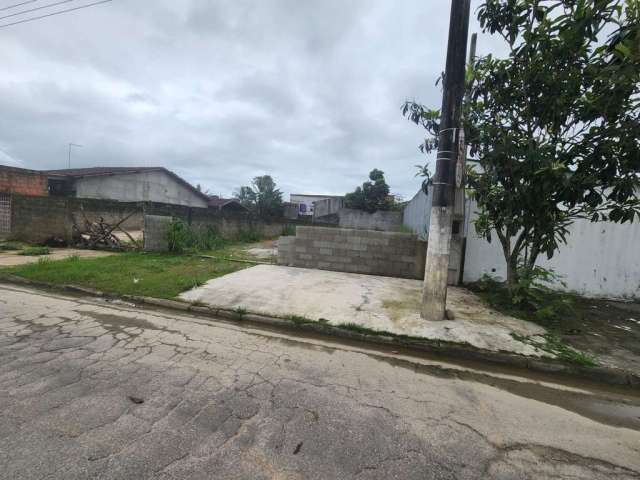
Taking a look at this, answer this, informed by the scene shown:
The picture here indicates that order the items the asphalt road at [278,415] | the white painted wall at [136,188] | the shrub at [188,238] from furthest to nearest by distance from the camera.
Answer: the white painted wall at [136,188] → the shrub at [188,238] → the asphalt road at [278,415]

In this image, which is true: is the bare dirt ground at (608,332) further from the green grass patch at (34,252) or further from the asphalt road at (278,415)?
the green grass patch at (34,252)

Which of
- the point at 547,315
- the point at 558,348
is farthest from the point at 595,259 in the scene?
the point at 558,348

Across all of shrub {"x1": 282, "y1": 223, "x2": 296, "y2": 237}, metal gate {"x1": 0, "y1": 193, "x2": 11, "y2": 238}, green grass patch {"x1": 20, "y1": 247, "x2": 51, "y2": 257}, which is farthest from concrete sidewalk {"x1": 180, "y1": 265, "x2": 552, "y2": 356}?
shrub {"x1": 282, "y1": 223, "x2": 296, "y2": 237}

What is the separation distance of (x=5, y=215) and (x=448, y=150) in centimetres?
1484

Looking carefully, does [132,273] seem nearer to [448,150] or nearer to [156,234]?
[156,234]

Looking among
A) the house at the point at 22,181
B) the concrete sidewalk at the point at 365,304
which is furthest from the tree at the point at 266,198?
the concrete sidewalk at the point at 365,304

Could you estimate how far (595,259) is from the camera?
645 centimetres

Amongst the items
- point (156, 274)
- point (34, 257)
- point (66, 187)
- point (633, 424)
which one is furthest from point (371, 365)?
point (66, 187)

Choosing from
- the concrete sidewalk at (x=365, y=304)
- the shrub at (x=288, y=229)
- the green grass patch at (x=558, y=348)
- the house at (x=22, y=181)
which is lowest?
the green grass patch at (x=558, y=348)

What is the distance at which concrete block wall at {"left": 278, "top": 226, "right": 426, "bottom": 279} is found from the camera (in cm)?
730

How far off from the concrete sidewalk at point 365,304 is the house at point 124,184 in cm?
1945

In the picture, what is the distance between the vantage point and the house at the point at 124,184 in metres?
18.9

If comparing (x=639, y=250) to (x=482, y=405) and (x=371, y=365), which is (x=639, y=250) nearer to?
(x=482, y=405)

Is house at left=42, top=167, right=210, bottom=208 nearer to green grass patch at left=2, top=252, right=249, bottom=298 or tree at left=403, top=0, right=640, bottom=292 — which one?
green grass patch at left=2, top=252, right=249, bottom=298
